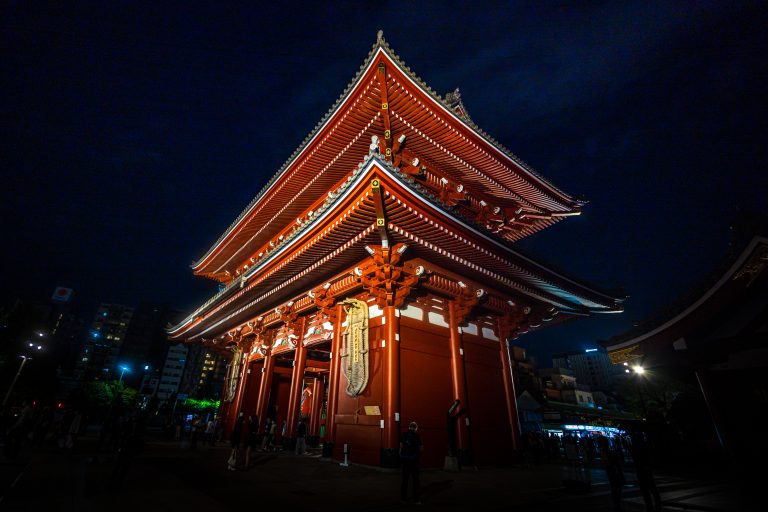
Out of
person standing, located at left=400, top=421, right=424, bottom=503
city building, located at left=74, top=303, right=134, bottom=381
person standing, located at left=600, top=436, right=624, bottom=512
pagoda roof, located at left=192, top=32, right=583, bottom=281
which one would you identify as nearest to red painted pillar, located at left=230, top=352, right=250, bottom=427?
pagoda roof, located at left=192, top=32, right=583, bottom=281

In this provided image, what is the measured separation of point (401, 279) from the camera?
1044cm

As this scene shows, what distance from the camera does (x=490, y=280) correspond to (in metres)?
12.0

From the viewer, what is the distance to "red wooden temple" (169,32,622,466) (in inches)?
369

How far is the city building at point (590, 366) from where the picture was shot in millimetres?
104812

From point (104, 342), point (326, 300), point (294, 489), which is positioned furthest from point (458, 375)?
→ point (104, 342)

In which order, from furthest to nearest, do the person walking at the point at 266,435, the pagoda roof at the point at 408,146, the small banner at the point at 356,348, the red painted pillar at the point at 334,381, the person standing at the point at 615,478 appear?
1. the person walking at the point at 266,435
2. the pagoda roof at the point at 408,146
3. the red painted pillar at the point at 334,381
4. the small banner at the point at 356,348
5. the person standing at the point at 615,478

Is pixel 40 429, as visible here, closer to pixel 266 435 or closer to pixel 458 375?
pixel 266 435

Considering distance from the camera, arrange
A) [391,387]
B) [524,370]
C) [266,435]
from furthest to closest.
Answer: [524,370], [266,435], [391,387]

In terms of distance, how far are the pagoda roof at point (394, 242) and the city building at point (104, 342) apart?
9750 centimetres

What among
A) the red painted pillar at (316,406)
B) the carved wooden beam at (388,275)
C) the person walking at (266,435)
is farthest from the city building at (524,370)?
the carved wooden beam at (388,275)

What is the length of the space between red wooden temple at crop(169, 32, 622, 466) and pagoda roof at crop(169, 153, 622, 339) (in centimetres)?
5

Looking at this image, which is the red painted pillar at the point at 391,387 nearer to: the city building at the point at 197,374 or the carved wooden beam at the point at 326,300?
the carved wooden beam at the point at 326,300

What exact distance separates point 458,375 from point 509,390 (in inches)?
123

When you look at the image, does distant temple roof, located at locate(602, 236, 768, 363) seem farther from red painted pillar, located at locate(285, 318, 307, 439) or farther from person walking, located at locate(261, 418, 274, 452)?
person walking, located at locate(261, 418, 274, 452)
